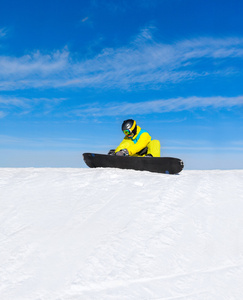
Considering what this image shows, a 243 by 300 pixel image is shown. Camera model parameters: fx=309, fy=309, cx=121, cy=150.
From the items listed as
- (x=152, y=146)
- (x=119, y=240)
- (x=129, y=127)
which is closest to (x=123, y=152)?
(x=129, y=127)

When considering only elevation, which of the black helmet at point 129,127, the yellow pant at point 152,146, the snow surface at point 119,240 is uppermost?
the black helmet at point 129,127

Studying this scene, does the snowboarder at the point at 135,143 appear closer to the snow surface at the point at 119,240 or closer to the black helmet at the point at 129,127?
the black helmet at the point at 129,127

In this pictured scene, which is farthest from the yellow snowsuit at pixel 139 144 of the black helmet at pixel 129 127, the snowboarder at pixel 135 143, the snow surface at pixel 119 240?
the snow surface at pixel 119 240

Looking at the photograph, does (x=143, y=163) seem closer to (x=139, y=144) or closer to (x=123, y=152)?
(x=123, y=152)

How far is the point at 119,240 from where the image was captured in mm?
3391

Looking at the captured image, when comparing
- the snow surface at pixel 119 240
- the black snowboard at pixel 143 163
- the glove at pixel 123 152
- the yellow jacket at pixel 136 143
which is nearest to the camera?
the snow surface at pixel 119 240

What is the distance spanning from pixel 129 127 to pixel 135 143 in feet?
1.46

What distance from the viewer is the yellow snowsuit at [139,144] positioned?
7.38 meters

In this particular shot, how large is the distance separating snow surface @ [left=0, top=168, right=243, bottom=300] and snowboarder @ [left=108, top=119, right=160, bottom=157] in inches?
78.0

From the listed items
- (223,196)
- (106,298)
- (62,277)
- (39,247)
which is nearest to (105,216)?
(39,247)

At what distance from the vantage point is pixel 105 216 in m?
4.00

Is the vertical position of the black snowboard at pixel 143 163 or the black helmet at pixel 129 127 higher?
the black helmet at pixel 129 127

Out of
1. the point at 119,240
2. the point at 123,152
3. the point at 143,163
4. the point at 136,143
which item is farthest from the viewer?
the point at 136,143

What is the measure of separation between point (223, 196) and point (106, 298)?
9.93 feet
